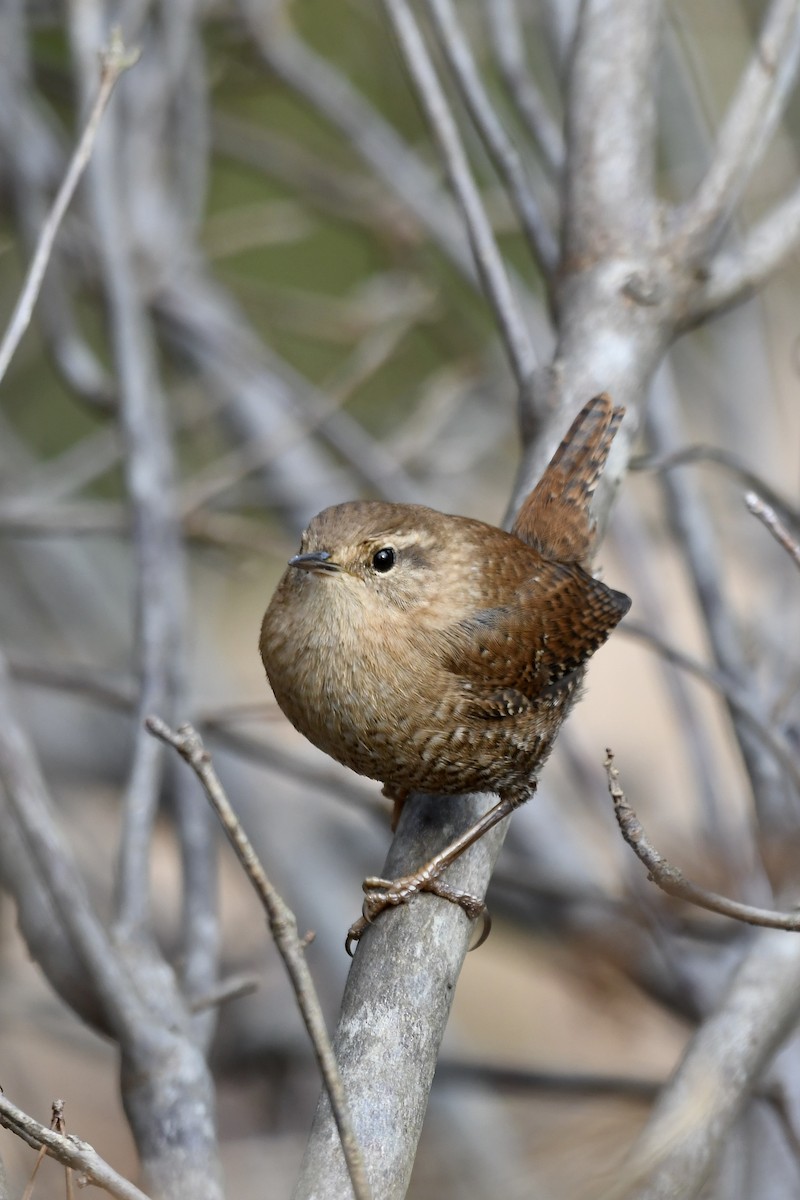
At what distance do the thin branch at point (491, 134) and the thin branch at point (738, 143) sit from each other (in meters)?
0.27

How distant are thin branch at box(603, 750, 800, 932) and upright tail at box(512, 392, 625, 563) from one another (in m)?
0.96

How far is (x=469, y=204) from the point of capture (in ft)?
8.07

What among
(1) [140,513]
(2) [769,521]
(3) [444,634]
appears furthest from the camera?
(1) [140,513]

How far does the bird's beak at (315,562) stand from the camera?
212cm

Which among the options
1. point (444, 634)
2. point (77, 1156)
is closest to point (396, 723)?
point (444, 634)

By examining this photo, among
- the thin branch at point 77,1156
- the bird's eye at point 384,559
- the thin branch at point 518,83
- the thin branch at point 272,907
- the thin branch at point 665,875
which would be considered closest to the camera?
the thin branch at point 272,907

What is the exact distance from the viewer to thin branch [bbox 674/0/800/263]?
2.39 m

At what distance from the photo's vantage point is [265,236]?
4.28 metres

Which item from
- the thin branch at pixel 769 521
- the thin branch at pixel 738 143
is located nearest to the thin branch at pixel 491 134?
the thin branch at pixel 738 143

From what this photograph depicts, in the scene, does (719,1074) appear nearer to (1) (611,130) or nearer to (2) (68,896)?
(2) (68,896)

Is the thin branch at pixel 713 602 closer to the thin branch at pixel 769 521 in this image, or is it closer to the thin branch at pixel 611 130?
the thin branch at pixel 611 130

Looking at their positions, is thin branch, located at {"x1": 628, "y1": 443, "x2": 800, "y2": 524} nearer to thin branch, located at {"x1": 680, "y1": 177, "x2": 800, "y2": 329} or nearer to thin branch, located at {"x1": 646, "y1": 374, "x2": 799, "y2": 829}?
thin branch, located at {"x1": 646, "y1": 374, "x2": 799, "y2": 829}

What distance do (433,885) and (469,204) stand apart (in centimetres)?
131

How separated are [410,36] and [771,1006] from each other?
1.88m
